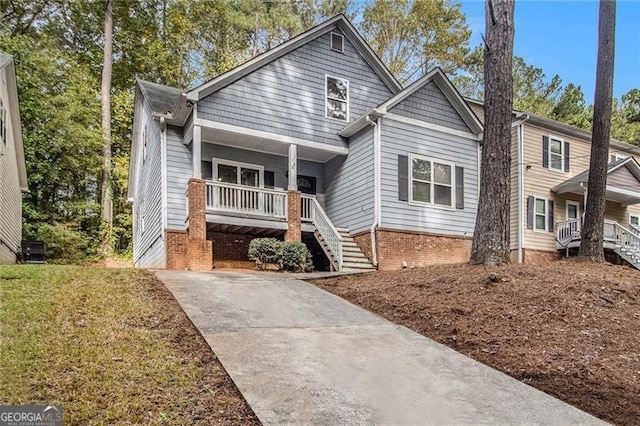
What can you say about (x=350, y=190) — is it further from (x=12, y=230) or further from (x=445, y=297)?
(x=12, y=230)

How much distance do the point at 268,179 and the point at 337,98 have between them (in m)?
3.30

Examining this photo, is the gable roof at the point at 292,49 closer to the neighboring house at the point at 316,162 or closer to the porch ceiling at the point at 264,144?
the neighboring house at the point at 316,162

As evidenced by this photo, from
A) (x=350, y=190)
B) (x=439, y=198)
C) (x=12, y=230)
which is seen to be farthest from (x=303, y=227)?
(x=12, y=230)

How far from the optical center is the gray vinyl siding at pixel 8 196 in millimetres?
13305

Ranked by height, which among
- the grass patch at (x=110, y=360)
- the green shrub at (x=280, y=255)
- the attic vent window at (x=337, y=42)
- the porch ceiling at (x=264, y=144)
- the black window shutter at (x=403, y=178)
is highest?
the attic vent window at (x=337, y=42)

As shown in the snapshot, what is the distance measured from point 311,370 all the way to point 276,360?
1.26ft

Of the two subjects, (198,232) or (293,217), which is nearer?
(198,232)

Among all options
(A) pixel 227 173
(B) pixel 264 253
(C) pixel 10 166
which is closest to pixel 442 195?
(B) pixel 264 253

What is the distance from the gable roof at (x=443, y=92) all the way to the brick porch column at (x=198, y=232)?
4.74 meters

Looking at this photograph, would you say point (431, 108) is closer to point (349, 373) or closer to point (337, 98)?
point (337, 98)

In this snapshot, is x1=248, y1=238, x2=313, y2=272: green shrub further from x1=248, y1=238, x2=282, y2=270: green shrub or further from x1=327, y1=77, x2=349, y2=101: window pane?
x1=327, y1=77, x2=349, y2=101: window pane

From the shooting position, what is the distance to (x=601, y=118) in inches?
402

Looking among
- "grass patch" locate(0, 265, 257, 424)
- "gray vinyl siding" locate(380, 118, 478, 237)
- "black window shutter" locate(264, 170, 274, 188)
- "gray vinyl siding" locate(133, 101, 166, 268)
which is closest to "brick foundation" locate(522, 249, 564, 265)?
"gray vinyl siding" locate(380, 118, 478, 237)

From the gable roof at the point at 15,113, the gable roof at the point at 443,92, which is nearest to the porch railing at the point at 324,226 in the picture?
the gable roof at the point at 443,92
